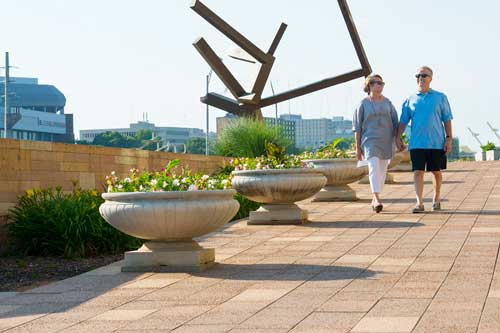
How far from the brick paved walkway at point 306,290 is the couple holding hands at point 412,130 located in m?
1.79

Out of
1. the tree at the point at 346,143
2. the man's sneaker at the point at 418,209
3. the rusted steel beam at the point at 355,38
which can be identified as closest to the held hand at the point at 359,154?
the man's sneaker at the point at 418,209

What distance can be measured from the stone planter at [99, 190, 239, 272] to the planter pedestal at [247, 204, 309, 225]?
412cm

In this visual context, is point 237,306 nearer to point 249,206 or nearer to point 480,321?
point 480,321

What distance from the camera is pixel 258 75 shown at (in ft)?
94.1

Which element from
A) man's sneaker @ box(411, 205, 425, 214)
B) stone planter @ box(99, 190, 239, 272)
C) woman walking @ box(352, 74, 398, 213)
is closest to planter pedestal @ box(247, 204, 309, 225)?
woman walking @ box(352, 74, 398, 213)

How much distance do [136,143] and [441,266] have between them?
137 m

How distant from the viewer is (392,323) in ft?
18.7

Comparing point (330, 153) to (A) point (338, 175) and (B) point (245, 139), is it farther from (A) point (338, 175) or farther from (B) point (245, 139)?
(B) point (245, 139)

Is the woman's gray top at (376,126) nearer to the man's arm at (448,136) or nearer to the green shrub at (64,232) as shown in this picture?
the man's arm at (448,136)

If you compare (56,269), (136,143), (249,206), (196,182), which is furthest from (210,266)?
(136,143)

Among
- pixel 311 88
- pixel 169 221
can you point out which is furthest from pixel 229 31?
pixel 169 221

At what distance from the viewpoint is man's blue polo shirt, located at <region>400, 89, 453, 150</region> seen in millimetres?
13008

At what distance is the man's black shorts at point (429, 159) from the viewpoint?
13062 millimetres

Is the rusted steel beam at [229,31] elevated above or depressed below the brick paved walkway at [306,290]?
above
